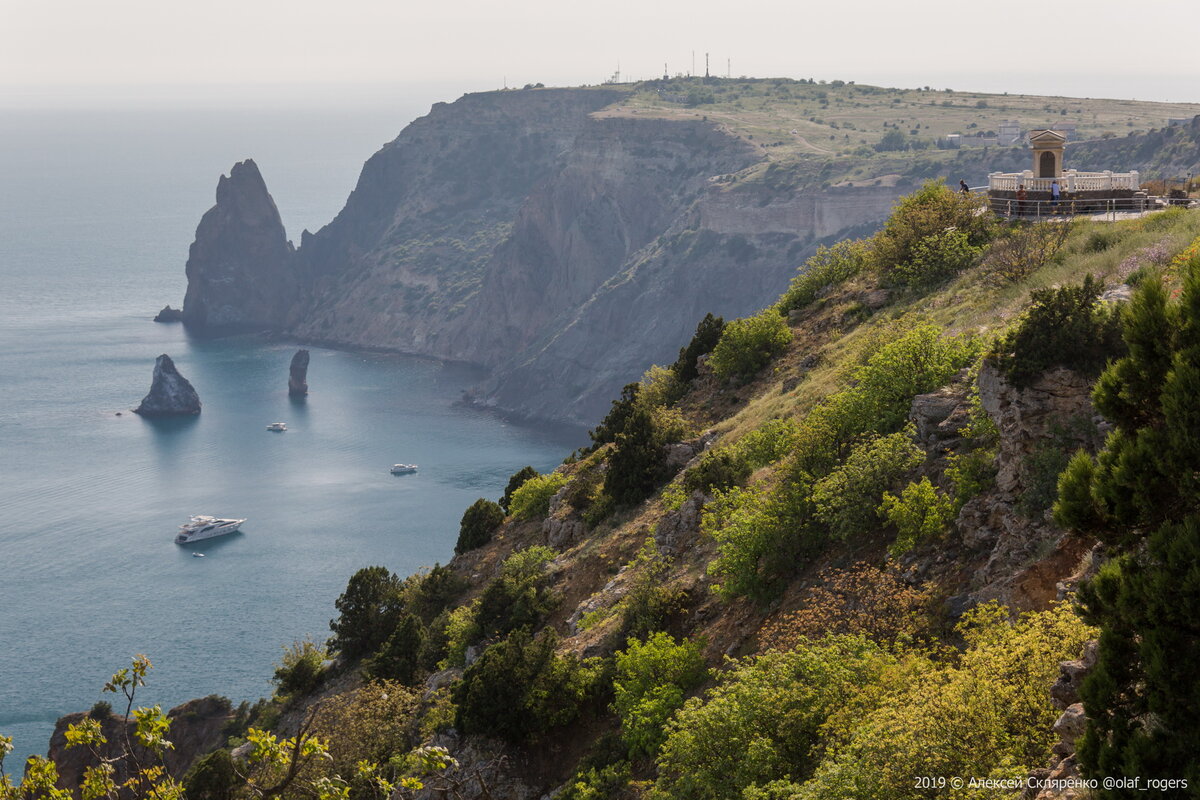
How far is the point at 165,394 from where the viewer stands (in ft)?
621

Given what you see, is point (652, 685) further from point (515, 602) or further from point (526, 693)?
point (515, 602)

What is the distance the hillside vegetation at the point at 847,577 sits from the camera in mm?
14750

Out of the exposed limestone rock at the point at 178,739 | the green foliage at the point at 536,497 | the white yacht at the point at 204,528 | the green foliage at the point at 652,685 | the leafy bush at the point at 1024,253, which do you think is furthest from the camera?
the white yacht at the point at 204,528

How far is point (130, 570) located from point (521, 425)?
8338 centimetres

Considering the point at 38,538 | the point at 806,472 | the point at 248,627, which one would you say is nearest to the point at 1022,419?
the point at 806,472

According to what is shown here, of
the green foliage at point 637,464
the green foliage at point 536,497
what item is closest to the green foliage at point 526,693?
the green foliage at point 637,464

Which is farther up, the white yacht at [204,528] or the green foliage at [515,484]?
the green foliage at [515,484]

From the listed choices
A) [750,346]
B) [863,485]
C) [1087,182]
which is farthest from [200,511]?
[863,485]

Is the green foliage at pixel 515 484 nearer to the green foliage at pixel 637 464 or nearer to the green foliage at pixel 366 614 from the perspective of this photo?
the green foliage at pixel 366 614

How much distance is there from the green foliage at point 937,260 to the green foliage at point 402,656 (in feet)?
74.7

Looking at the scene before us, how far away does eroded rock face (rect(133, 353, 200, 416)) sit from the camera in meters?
189

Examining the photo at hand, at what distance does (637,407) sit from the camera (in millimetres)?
46781

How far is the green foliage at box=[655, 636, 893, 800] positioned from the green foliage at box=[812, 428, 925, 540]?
5.67m

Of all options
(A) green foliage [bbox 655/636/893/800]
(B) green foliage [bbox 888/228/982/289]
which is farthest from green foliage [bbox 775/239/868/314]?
(A) green foliage [bbox 655/636/893/800]
